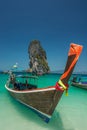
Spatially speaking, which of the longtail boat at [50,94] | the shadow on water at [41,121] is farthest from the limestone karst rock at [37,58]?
the longtail boat at [50,94]

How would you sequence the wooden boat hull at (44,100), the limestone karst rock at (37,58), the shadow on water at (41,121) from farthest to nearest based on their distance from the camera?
the limestone karst rock at (37,58) < the shadow on water at (41,121) < the wooden boat hull at (44,100)

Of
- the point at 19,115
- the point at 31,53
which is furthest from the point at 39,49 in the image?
the point at 19,115

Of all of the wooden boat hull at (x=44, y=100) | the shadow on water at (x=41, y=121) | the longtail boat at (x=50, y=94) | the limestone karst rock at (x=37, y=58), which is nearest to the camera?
the longtail boat at (x=50, y=94)

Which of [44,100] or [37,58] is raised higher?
[37,58]

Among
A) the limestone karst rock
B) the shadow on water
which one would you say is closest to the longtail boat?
the shadow on water

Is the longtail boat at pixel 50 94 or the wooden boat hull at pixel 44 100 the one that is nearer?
the longtail boat at pixel 50 94

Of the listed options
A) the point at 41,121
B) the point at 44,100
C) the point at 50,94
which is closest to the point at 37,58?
the point at 41,121

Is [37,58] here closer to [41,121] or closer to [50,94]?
[41,121]

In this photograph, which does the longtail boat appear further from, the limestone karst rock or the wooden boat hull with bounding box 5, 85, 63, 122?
the limestone karst rock

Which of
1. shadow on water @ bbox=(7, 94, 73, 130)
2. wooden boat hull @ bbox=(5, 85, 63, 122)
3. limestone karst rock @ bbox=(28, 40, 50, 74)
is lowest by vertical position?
shadow on water @ bbox=(7, 94, 73, 130)

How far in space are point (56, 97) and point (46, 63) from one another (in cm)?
10234

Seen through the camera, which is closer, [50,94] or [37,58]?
[50,94]

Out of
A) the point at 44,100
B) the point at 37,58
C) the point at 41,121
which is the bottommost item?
the point at 41,121

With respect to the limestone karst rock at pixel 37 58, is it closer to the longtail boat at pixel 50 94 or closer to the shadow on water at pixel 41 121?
the shadow on water at pixel 41 121
